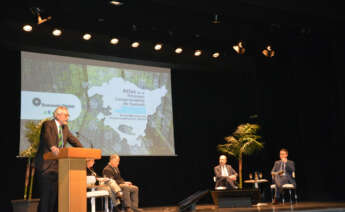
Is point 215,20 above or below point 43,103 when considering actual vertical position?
above

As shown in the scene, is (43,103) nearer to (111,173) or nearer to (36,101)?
(36,101)

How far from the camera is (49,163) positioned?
3.57 metres

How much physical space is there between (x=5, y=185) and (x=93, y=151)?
4.33 meters

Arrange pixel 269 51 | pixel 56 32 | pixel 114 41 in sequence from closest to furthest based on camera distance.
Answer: pixel 56 32 → pixel 114 41 → pixel 269 51

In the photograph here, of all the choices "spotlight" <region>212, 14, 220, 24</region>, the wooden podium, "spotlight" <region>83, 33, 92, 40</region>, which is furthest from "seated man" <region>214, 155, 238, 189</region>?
the wooden podium

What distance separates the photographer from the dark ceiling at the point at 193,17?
6.11 meters

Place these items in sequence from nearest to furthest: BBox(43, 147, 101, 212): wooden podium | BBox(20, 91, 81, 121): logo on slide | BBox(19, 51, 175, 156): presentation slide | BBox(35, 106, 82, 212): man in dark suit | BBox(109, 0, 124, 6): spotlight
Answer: BBox(43, 147, 101, 212): wooden podium → BBox(35, 106, 82, 212): man in dark suit → BBox(109, 0, 124, 6): spotlight → BBox(20, 91, 81, 121): logo on slide → BBox(19, 51, 175, 156): presentation slide

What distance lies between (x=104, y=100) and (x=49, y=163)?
4.14m

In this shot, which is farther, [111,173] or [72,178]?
[111,173]

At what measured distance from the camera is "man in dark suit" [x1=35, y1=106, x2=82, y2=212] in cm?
349

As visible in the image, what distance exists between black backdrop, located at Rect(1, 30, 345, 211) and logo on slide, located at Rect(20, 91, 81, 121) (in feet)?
1.11

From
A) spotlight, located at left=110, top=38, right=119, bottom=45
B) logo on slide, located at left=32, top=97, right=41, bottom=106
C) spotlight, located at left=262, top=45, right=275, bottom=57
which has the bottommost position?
logo on slide, located at left=32, top=97, right=41, bottom=106

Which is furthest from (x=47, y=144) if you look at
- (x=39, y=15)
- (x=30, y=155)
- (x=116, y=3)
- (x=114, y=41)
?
(x=114, y=41)

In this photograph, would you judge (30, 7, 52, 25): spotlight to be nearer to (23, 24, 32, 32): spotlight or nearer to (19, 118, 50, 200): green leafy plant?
(23, 24, 32, 32): spotlight
